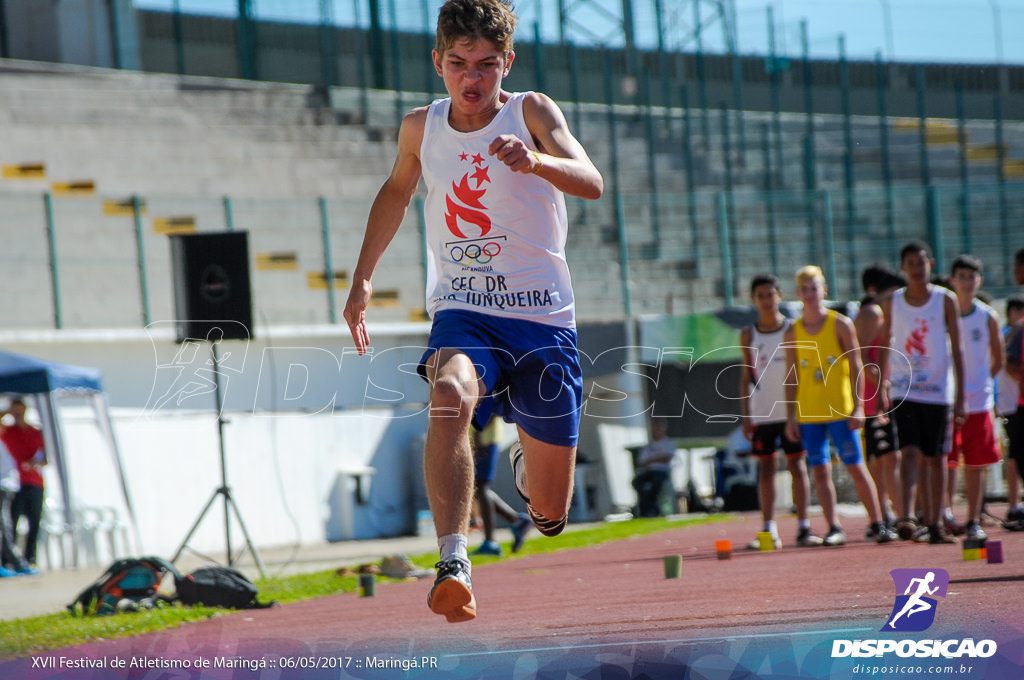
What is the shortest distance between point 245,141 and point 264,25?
2.97 meters

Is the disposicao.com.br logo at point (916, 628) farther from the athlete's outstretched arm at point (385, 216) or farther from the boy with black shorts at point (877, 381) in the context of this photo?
the boy with black shorts at point (877, 381)

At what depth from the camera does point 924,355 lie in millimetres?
8617

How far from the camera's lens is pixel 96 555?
1346cm

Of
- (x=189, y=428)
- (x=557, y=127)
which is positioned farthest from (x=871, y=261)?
(x=557, y=127)

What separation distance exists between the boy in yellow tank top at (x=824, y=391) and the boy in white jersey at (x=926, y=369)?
30.1 inches

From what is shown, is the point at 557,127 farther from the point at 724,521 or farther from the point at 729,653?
the point at 724,521

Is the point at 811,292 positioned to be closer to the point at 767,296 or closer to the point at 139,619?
the point at 767,296

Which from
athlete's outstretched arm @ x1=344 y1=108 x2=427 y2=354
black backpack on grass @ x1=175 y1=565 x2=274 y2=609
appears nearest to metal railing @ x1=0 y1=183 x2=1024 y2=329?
black backpack on grass @ x1=175 y1=565 x2=274 y2=609

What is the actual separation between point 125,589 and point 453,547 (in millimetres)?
4690

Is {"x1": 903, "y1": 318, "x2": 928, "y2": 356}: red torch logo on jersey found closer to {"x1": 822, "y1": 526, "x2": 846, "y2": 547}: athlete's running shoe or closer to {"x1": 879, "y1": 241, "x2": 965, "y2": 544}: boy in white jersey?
{"x1": 879, "y1": 241, "x2": 965, "y2": 544}: boy in white jersey

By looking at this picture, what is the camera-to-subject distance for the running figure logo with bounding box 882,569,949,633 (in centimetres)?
472

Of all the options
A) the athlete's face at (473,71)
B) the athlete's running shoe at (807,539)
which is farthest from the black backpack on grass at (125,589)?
the athlete's face at (473,71)

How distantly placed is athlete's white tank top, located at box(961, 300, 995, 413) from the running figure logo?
160 inches

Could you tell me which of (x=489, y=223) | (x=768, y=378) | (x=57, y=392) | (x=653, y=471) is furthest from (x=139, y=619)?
(x=653, y=471)
